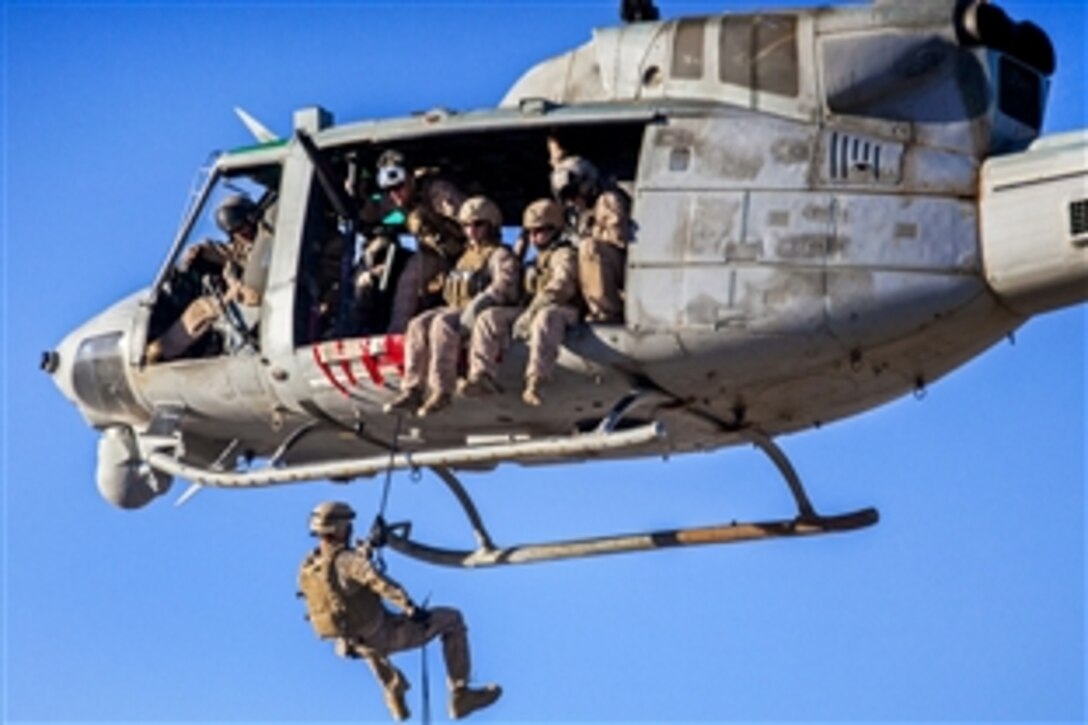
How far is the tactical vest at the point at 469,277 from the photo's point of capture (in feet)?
69.2

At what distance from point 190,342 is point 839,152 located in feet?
18.4

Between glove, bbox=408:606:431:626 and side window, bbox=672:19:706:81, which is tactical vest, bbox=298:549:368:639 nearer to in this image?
glove, bbox=408:606:431:626

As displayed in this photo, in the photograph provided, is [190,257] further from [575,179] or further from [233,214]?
[575,179]

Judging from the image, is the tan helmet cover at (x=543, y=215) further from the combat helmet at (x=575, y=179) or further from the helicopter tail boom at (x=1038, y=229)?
the helicopter tail boom at (x=1038, y=229)

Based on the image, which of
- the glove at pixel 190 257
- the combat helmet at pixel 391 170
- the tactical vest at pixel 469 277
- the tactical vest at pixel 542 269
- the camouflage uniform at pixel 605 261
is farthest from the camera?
the glove at pixel 190 257

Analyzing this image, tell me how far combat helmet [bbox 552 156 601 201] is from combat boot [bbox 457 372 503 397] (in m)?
1.41

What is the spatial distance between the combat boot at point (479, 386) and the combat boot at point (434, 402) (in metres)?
0.12

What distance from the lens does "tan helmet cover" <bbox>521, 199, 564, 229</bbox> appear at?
20766 mm

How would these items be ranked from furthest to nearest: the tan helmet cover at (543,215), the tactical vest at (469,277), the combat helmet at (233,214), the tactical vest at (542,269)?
the combat helmet at (233,214) < the tactical vest at (469,277) < the tan helmet cover at (543,215) < the tactical vest at (542,269)

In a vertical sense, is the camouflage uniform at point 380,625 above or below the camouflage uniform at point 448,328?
below

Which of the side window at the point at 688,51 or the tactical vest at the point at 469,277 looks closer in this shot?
the side window at the point at 688,51

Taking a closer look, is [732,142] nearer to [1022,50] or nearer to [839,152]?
[839,152]

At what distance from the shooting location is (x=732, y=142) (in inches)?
795

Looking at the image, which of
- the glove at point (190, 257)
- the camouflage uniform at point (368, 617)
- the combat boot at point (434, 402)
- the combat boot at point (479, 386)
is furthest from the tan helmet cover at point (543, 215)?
the glove at point (190, 257)
